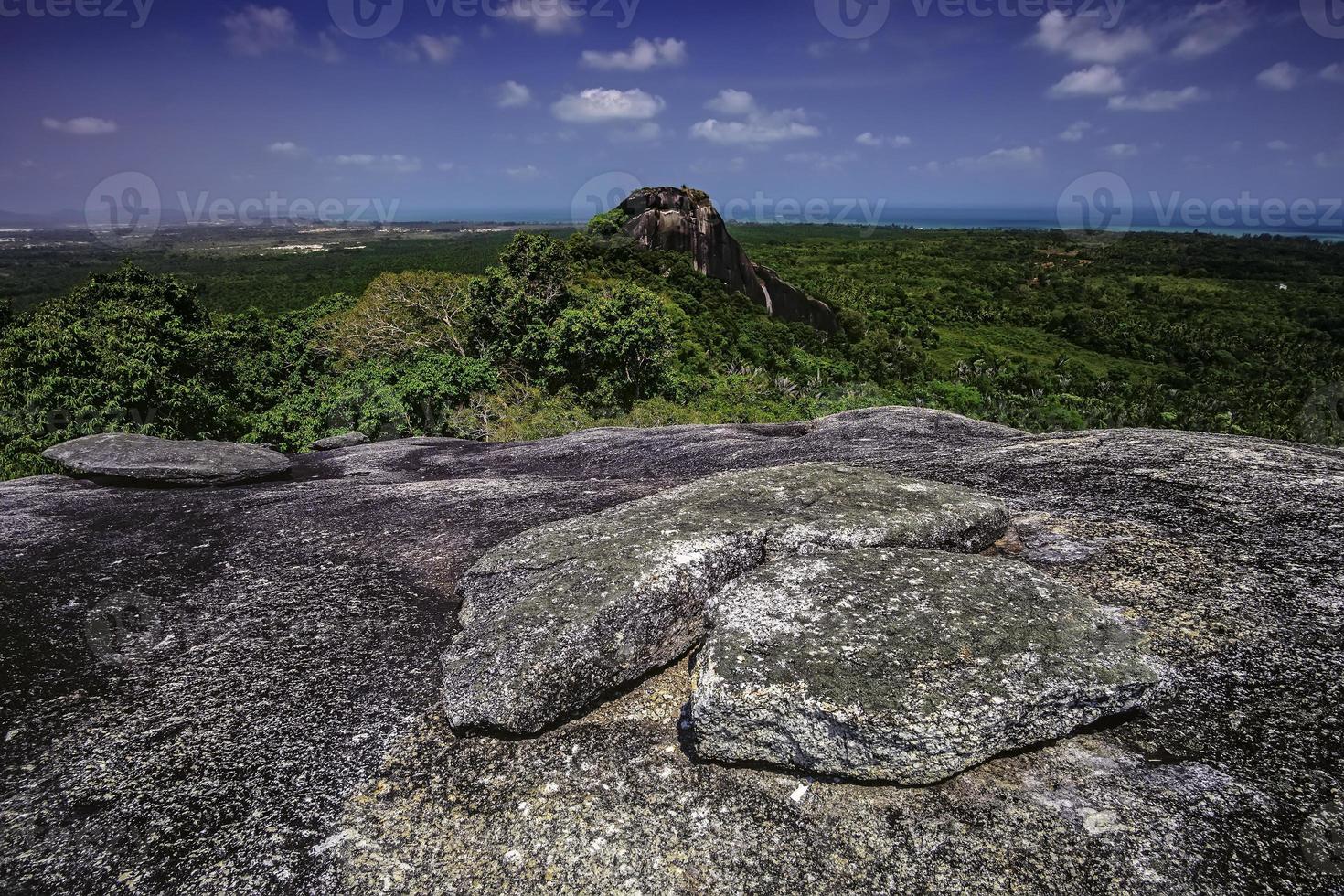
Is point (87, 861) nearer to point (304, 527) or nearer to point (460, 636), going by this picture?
point (460, 636)

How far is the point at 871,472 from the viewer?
8.00 meters

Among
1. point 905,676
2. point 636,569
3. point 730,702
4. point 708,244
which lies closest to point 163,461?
point 636,569

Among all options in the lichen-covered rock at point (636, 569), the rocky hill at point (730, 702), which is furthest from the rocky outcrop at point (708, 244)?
the rocky hill at point (730, 702)

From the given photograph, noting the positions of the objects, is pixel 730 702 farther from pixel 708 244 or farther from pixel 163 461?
pixel 708 244

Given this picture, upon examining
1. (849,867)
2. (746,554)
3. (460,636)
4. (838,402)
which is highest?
(746,554)

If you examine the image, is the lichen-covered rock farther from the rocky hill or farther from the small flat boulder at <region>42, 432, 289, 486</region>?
the small flat boulder at <region>42, 432, 289, 486</region>

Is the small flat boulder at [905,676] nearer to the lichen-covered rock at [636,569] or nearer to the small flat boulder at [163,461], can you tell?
the lichen-covered rock at [636,569]

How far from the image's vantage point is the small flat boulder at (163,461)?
1109 cm

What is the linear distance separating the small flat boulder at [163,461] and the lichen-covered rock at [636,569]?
23.8ft

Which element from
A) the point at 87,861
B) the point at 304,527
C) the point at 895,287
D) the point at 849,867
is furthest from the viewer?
the point at 895,287

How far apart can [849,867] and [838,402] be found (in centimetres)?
3559

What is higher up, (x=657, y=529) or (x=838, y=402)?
(x=657, y=529)

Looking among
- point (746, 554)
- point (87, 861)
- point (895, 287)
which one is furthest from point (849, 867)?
point (895, 287)

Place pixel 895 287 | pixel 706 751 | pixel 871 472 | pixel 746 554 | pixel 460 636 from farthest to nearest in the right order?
pixel 895 287 → pixel 871 472 → pixel 746 554 → pixel 460 636 → pixel 706 751
